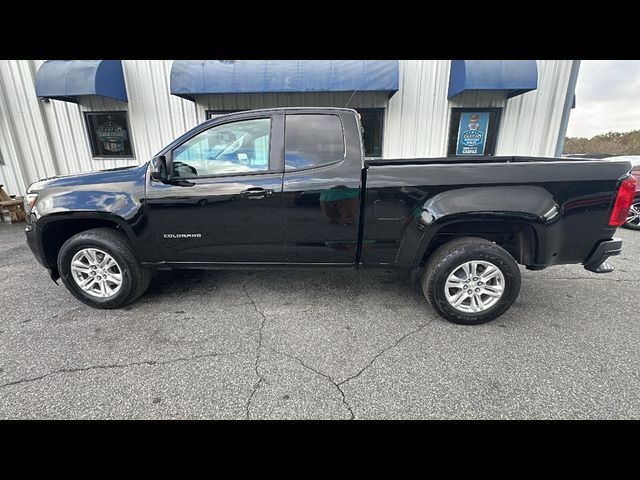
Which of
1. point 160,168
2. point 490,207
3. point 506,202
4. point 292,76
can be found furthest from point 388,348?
point 292,76

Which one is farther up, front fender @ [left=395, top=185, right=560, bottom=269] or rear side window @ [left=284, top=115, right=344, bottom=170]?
rear side window @ [left=284, top=115, right=344, bottom=170]

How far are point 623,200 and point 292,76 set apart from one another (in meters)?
5.61

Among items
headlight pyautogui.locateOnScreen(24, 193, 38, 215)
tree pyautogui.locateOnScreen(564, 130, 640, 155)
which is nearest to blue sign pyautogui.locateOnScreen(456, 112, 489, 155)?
headlight pyautogui.locateOnScreen(24, 193, 38, 215)

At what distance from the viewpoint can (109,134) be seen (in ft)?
25.4

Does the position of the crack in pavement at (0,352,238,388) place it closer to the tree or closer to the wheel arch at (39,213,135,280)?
the wheel arch at (39,213,135,280)

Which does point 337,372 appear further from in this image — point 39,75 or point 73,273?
point 39,75

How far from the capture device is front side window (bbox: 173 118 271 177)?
9.68 ft

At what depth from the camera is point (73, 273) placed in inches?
125

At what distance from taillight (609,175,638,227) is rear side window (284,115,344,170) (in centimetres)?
239

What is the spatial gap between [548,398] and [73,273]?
4.36 meters

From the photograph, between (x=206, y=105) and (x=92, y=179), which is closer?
(x=92, y=179)

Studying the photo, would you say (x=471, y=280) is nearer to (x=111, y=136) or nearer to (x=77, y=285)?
(x=77, y=285)

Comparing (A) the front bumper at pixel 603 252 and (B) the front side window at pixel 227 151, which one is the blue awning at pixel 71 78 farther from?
(A) the front bumper at pixel 603 252

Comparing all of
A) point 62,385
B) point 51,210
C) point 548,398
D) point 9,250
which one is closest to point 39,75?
point 9,250
